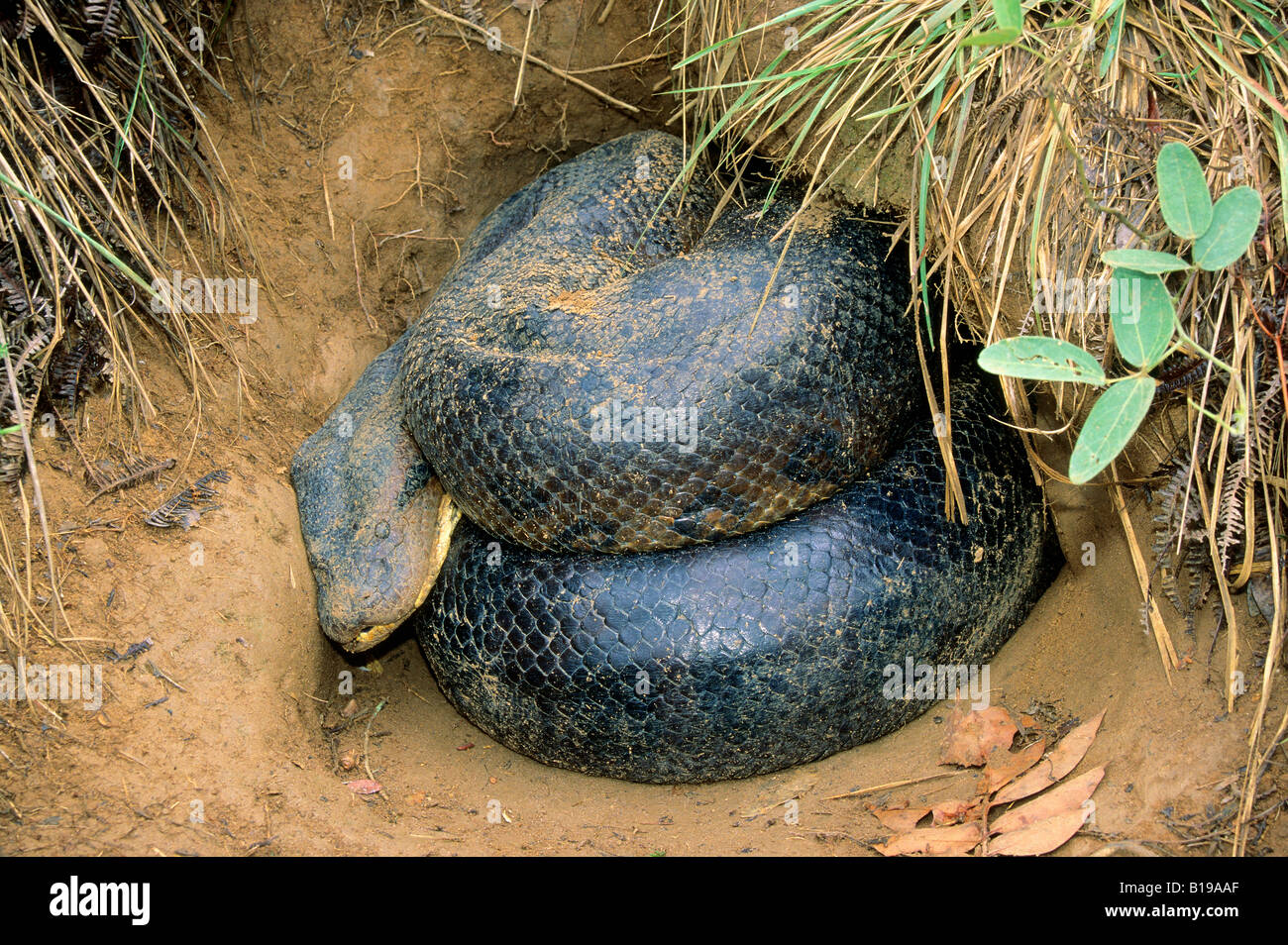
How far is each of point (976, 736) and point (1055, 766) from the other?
0.32 metres

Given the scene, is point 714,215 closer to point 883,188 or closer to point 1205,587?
point 883,188

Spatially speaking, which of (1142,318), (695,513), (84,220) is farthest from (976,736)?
(84,220)

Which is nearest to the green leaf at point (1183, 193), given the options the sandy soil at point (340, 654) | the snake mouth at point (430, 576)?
the sandy soil at point (340, 654)

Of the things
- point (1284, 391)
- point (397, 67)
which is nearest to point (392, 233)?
point (397, 67)

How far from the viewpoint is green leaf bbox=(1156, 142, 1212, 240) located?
2197 mm

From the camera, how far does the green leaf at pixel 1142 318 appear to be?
2193mm

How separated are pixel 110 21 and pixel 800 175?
2.26 meters

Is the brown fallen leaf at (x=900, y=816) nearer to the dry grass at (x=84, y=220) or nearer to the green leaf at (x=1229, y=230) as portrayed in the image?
the green leaf at (x=1229, y=230)

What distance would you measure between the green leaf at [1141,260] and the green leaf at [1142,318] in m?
0.06

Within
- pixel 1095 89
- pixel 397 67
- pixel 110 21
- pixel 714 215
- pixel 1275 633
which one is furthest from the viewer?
pixel 397 67

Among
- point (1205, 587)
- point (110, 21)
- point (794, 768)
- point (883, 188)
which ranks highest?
point (110, 21)

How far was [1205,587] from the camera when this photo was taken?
2.59m

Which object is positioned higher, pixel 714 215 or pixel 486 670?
pixel 714 215

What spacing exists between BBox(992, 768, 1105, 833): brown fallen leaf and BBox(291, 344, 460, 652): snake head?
2.00 meters
